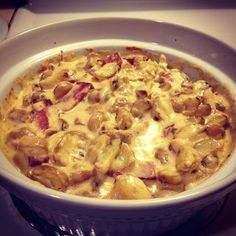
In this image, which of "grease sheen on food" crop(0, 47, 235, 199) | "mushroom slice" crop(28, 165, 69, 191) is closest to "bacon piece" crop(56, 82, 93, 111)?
"grease sheen on food" crop(0, 47, 235, 199)

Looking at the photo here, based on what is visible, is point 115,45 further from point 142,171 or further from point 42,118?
point 142,171

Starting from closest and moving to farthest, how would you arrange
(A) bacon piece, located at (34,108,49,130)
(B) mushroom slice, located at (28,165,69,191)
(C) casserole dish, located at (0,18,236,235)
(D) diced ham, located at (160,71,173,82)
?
(C) casserole dish, located at (0,18,236,235) < (B) mushroom slice, located at (28,165,69,191) < (A) bacon piece, located at (34,108,49,130) < (D) diced ham, located at (160,71,173,82)

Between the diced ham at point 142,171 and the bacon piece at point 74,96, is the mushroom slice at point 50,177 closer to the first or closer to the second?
the diced ham at point 142,171

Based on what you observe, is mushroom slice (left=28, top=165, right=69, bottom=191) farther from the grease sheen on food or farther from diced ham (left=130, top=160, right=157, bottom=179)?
diced ham (left=130, top=160, right=157, bottom=179)

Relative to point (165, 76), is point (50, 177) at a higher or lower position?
lower

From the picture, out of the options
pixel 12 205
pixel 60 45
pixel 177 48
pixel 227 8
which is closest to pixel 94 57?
pixel 60 45

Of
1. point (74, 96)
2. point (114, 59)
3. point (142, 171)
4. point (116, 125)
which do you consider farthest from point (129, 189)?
point (114, 59)
